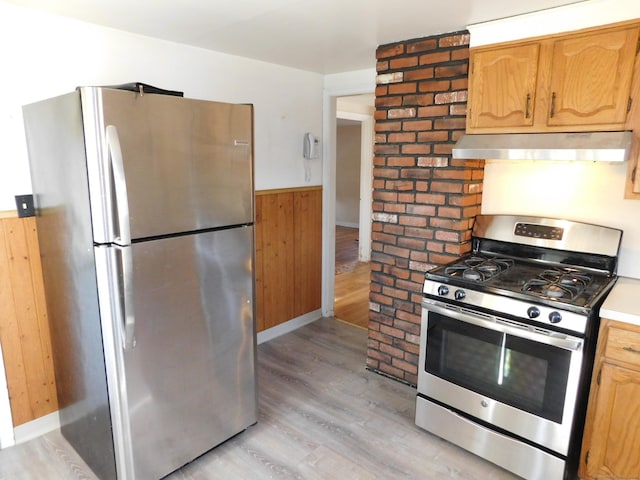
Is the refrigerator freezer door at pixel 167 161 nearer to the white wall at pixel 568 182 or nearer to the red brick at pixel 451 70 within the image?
the red brick at pixel 451 70

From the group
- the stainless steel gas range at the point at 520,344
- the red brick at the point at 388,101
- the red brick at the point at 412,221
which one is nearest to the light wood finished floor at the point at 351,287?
the red brick at the point at 412,221

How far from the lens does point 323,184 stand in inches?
151

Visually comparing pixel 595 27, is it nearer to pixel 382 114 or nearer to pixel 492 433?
pixel 382 114

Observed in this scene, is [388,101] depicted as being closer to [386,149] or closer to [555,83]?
[386,149]

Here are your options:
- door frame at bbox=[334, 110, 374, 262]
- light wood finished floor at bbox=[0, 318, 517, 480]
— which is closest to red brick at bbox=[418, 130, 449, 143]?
light wood finished floor at bbox=[0, 318, 517, 480]

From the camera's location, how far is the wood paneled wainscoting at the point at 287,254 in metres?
3.40

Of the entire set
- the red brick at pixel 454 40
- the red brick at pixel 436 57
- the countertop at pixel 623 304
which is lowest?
the countertop at pixel 623 304

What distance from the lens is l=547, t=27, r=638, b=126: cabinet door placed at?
1856mm

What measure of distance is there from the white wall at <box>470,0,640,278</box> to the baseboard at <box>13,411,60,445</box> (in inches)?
115

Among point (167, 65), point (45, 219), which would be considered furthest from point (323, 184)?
point (45, 219)

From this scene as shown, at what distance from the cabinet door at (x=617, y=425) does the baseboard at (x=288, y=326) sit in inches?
93.7

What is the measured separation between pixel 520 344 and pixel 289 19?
2.01 m

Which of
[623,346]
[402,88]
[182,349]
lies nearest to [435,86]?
[402,88]

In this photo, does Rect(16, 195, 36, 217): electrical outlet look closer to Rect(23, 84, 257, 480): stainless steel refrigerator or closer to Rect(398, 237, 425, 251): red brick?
Rect(23, 84, 257, 480): stainless steel refrigerator
